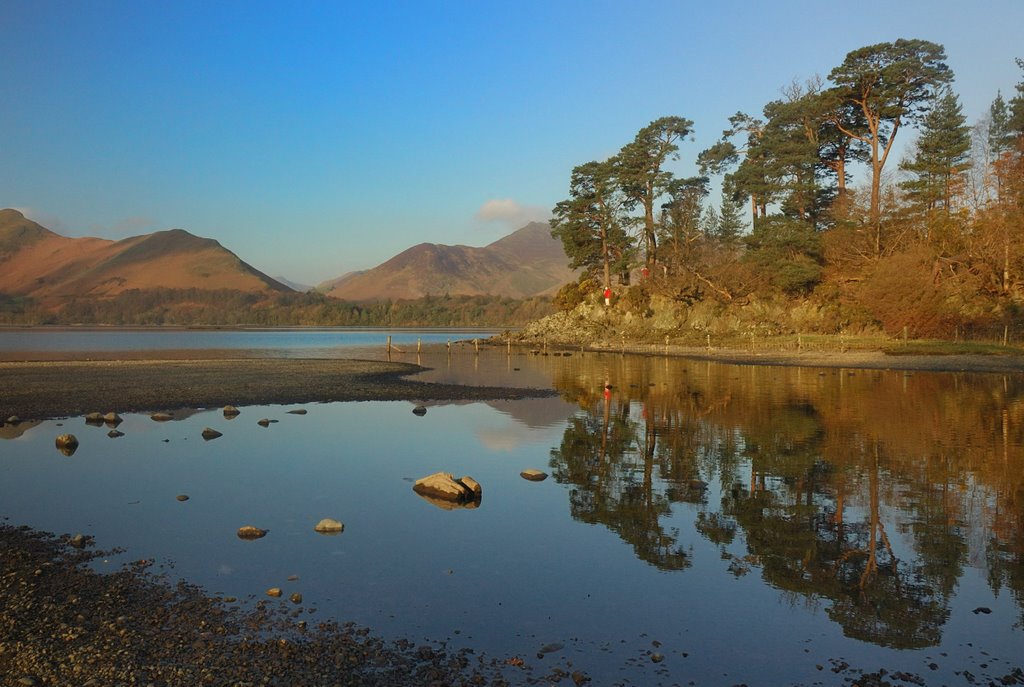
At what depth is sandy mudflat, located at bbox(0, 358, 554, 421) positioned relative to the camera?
33188 millimetres

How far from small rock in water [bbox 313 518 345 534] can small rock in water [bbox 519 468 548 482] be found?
239 inches

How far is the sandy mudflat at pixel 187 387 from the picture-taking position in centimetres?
3319

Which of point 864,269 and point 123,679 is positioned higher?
point 864,269

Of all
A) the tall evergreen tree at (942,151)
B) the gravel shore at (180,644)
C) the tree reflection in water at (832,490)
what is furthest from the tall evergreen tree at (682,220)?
the gravel shore at (180,644)

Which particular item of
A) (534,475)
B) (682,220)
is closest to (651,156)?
(682,220)

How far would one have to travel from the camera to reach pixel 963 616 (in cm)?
924

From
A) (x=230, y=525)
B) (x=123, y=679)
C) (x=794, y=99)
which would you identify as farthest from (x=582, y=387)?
(x=794, y=99)

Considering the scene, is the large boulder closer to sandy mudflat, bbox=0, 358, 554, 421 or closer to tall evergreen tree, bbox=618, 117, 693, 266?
sandy mudflat, bbox=0, 358, 554, 421

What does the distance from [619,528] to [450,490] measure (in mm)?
4341

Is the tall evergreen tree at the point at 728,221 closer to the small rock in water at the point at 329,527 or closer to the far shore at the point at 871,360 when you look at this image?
the far shore at the point at 871,360

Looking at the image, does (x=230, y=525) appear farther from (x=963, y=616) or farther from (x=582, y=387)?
(x=582, y=387)

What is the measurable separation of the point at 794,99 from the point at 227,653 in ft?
294

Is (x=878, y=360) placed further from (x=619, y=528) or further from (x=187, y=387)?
(x=187, y=387)

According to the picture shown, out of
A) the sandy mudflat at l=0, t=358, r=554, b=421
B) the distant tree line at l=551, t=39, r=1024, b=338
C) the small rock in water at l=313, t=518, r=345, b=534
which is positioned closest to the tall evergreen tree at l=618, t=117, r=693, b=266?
the distant tree line at l=551, t=39, r=1024, b=338
